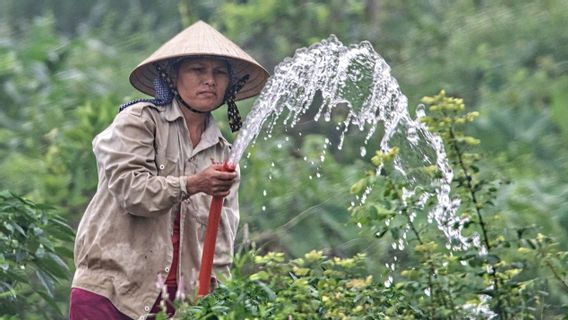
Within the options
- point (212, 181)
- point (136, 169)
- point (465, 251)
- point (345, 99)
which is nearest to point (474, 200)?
point (465, 251)

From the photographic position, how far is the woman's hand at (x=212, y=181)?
420 cm

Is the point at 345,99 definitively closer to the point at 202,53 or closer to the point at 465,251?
the point at 202,53

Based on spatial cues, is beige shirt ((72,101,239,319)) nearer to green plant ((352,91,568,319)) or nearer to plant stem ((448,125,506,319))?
green plant ((352,91,568,319))

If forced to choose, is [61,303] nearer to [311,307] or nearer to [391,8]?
[311,307]

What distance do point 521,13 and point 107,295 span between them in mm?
6260

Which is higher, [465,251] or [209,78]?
[209,78]

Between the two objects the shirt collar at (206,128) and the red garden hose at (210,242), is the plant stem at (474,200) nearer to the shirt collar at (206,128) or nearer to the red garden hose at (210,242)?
the red garden hose at (210,242)

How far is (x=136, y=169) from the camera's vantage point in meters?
4.32

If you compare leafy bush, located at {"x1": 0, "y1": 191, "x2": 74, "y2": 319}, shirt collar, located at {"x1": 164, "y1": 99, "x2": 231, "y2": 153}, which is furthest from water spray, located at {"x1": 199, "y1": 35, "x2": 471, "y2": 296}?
leafy bush, located at {"x1": 0, "y1": 191, "x2": 74, "y2": 319}

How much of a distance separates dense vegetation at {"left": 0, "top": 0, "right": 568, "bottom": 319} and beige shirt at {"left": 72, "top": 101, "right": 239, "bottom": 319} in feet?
0.95

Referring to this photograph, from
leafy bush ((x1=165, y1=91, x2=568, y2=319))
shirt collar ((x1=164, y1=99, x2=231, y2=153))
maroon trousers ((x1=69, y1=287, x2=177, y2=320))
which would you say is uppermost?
shirt collar ((x1=164, y1=99, x2=231, y2=153))

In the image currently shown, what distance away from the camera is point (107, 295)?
14.5ft

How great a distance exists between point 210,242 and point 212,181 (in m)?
0.19

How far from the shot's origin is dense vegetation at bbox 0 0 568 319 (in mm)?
3582
